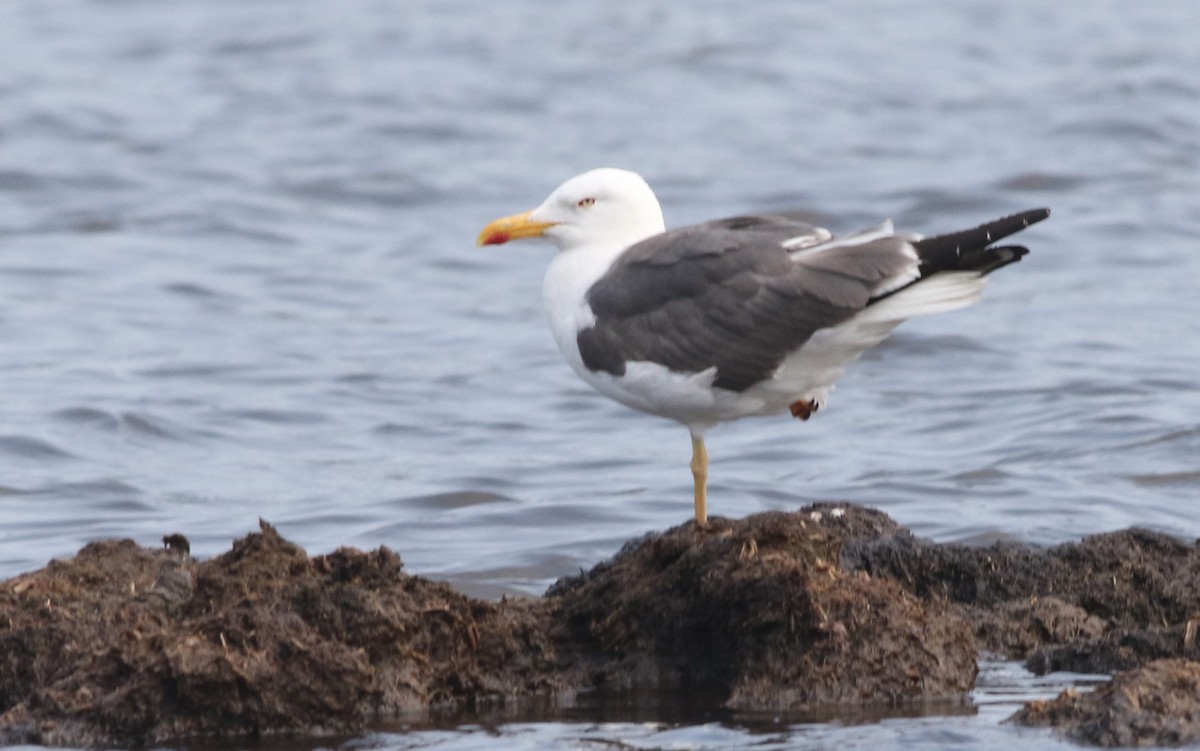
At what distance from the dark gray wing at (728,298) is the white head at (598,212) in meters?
0.39

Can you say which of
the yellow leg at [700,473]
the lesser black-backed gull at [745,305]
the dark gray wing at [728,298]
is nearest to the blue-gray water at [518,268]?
the yellow leg at [700,473]

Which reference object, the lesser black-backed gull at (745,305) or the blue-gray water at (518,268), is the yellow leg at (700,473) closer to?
the lesser black-backed gull at (745,305)

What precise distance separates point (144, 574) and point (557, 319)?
6.58 feet

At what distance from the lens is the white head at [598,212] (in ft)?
25.3

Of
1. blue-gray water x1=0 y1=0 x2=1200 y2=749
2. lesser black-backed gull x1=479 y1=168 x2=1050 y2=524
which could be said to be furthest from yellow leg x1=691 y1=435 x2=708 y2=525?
blue-gray water x1=0 y1=0 x2=1200 y2=749

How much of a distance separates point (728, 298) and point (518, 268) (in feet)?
31.9

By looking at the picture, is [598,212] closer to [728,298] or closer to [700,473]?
[728,298]

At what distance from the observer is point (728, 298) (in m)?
7.14

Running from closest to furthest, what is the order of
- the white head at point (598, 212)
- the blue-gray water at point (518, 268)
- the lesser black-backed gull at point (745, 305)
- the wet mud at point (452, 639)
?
the wet mud at point (452, 639), the lesser black-backed gull at point (745, 305), the white head at point (598, 212), the blue-gray water at point (518, 268)

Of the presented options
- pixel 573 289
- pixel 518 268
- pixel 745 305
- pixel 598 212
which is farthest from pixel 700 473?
pixel 518 268

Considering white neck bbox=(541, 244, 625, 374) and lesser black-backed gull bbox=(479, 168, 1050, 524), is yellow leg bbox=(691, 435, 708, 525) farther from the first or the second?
white neck bbox=(541, 244, 625, 374)

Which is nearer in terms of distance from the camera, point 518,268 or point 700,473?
point 700,473

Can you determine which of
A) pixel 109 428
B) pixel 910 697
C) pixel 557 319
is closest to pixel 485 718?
pixel 910 697

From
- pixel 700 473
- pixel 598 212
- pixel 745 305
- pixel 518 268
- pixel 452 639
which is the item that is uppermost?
pixel 518 268
